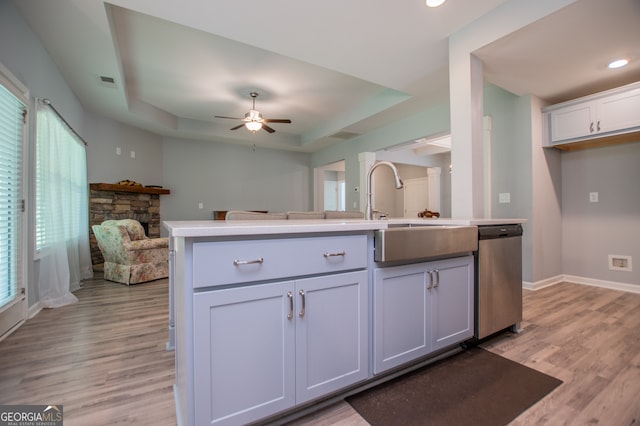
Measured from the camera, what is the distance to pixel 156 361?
178cm

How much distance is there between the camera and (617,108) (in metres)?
2.89

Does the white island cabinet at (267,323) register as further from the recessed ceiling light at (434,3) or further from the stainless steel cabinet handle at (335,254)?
the recessed ceiling light at (434,3)

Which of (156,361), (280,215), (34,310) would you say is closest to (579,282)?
(280,215)

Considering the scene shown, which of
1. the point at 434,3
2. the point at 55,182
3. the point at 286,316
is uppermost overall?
the point at 434,3

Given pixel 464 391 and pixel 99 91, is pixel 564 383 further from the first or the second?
pixel 99 91

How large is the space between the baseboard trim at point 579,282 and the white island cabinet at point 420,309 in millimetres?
2127

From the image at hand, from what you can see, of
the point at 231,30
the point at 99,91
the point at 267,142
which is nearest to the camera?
the point at 231,30

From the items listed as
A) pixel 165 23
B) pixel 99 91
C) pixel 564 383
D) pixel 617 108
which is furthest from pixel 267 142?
pixel 564 383

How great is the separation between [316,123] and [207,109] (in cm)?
207

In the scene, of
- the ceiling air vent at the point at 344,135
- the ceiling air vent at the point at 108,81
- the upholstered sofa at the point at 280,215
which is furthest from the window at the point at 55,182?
the ceiling air vent at the point at 344,135

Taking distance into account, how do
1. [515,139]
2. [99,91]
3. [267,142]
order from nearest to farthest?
[515,139], [99,91], [267,142]

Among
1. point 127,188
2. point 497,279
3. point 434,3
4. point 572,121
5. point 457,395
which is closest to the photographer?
point 457,395

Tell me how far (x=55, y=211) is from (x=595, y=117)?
5922mm

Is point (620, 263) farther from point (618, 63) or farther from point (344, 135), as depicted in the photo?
point (344, 135)
